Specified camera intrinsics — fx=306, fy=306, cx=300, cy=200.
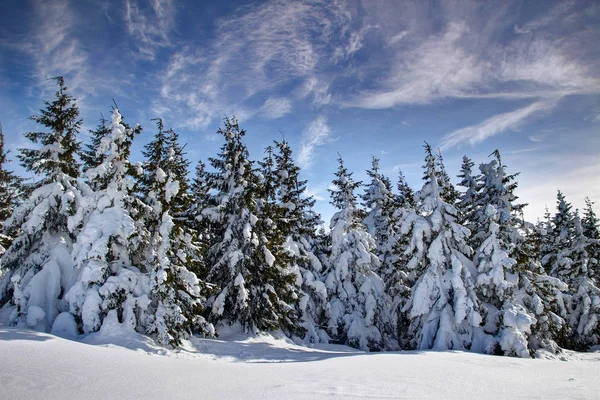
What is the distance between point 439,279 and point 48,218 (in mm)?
21947

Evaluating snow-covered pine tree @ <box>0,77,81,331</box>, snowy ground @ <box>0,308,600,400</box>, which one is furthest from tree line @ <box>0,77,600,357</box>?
snowy ground @ <box>0,308,600,400</box>

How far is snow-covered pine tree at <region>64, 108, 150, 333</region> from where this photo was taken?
13.1 metres

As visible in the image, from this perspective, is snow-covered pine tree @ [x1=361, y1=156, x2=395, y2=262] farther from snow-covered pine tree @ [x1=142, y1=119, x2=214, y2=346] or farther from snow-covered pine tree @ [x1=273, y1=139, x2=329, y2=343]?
snow-covered pine tree @ [x1=142, y1=119, x2=214, y2=346]

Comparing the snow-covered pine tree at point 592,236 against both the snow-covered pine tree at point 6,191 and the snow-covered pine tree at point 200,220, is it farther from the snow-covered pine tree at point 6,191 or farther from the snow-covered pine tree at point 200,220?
the snow-covered pine tree at point 6,191

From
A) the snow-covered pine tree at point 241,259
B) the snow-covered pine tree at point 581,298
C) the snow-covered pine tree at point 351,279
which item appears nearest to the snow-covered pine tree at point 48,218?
the snow-covered pine tree at point 241,259

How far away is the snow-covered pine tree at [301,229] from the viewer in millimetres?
21844

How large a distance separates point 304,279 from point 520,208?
53.1 feet

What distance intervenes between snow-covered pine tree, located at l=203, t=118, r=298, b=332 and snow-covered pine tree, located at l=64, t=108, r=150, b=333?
4732mm

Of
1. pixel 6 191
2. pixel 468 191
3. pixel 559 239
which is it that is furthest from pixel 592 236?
pixel 6 191

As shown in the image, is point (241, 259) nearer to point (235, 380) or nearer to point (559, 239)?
point (235, 380)

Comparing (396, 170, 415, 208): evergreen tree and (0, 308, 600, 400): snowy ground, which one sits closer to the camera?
(0, 308, 600, 400): snowy ground

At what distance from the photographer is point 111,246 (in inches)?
555

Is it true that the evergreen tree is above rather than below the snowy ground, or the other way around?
above

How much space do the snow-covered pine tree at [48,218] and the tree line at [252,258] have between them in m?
0.06
